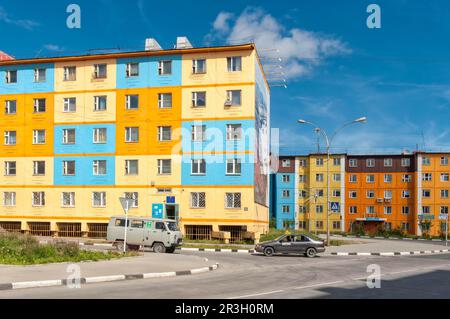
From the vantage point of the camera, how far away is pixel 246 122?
42344 millimetres

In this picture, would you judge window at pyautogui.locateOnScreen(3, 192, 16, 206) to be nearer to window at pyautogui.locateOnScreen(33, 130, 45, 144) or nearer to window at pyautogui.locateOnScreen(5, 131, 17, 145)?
window at pyautogui.locateOnScreen(5, 131, 17, 145)

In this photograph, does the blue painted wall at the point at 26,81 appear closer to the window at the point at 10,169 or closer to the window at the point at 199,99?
the window at the point at 10,169

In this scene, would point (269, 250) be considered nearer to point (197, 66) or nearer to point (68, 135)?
point (197, 66)

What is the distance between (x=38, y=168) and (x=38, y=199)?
2758mm

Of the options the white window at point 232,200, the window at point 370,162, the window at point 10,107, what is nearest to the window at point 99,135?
the window at point 10,107

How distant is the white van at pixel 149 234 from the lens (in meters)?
29.2

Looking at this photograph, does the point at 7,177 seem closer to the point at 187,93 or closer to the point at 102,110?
the point at 102,110

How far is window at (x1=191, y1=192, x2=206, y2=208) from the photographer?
1687 inches

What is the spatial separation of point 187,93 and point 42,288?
31462 mm
